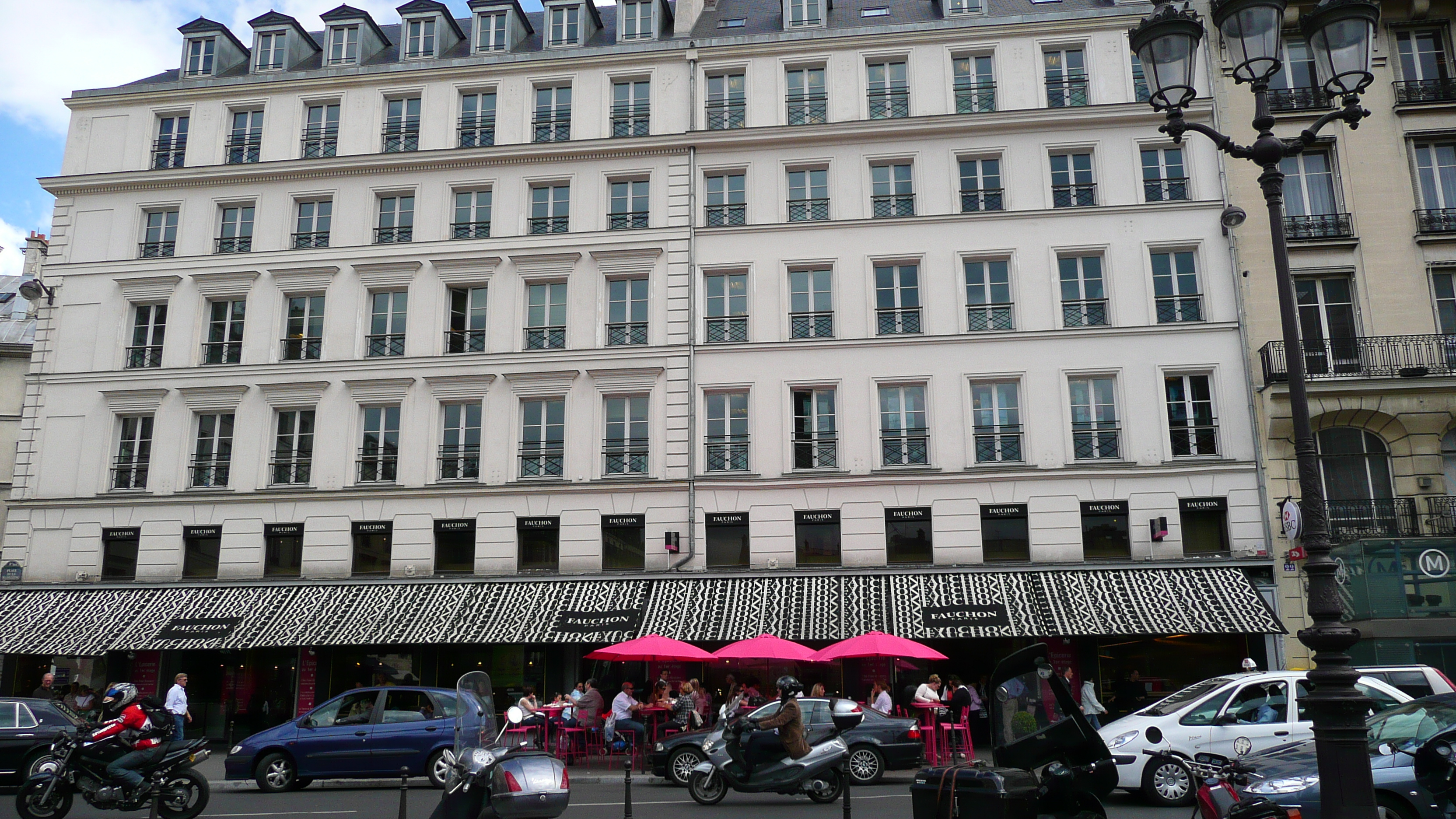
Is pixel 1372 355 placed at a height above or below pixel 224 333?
below

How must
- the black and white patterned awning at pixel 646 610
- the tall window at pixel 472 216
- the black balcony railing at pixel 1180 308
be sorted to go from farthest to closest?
the tall window at pixel 472 216 < the black balcony railing at pixel 1180 308 < the black and white patterned awning at pixel 646 610

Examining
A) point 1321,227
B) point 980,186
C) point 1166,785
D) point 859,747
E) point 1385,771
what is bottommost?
point 1166,785

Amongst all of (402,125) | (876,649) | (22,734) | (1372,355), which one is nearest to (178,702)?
(22,734)

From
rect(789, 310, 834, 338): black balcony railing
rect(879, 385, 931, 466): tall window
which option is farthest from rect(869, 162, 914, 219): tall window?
rect(879, 385, 931, 466): tall window

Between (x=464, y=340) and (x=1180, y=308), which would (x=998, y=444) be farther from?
(x=464, y=340)

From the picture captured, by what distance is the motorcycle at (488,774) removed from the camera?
8.76 meters

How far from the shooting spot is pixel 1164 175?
2430 centimetres

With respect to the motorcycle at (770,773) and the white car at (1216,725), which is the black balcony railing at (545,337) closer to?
the motorcycle at (770,773)

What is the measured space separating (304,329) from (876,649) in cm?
1639

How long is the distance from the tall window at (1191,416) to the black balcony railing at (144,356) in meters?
24.1

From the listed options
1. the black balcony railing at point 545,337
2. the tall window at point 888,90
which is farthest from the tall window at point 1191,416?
the black balcony railing at point 545,337

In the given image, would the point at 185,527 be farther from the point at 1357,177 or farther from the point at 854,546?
the point at 1357,177

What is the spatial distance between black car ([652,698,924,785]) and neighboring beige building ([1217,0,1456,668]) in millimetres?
9705

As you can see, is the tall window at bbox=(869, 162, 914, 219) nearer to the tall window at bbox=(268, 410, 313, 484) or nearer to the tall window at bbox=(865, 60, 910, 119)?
the tall window at bbox=(865, 60, 910, 119)
